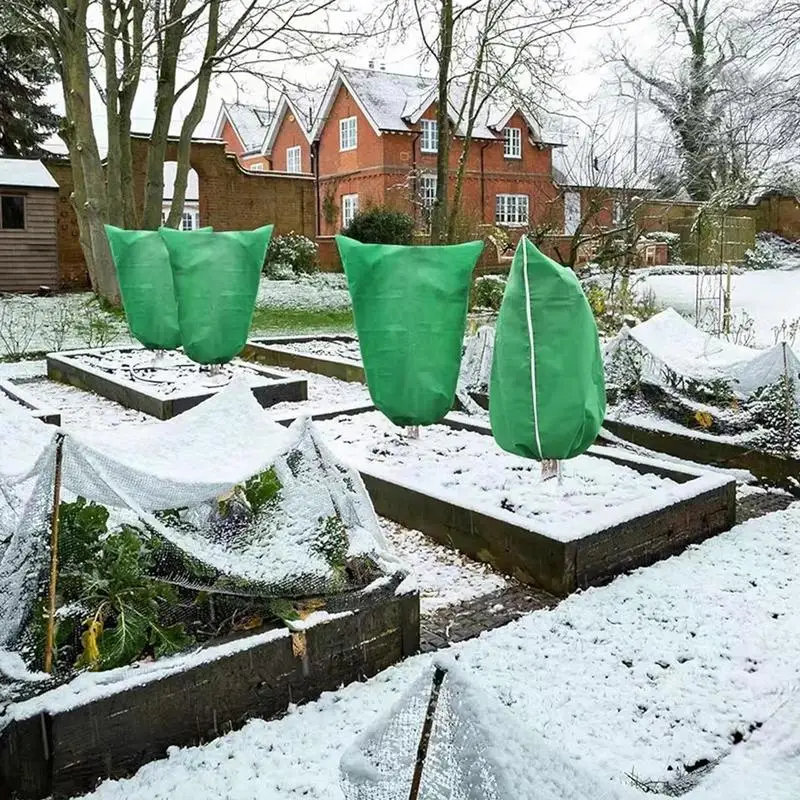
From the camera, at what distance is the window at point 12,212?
75.0ft

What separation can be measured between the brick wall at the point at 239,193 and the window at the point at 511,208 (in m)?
9.08

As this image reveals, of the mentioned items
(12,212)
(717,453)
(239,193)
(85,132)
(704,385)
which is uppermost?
(85,132)

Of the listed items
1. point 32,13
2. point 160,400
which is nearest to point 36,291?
point 32,13

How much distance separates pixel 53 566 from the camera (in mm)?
3355

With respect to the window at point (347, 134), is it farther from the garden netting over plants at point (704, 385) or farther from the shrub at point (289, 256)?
the garden netting over plants at point (704, 385)

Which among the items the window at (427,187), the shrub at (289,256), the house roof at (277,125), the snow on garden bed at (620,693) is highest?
the house roof at (277,125)

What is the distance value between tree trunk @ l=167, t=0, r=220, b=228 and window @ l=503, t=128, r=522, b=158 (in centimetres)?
1842

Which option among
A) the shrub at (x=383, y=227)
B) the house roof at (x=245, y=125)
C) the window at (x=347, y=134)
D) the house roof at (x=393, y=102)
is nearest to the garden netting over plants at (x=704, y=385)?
the shrub at (x=383, y=227)

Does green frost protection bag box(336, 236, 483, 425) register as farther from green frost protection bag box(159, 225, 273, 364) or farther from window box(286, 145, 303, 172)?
window box(286, 145, 303, 172)

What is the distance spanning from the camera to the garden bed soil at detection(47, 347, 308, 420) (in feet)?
30.2

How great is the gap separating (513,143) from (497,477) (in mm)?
31311

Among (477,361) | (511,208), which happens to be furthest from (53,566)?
(511,208)

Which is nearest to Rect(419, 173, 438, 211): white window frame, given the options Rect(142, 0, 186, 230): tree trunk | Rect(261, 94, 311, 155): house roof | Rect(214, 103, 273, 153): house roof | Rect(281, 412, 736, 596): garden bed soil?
Rect(261, 94, 311, 155): house roof

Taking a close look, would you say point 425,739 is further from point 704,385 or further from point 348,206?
point 348,206
